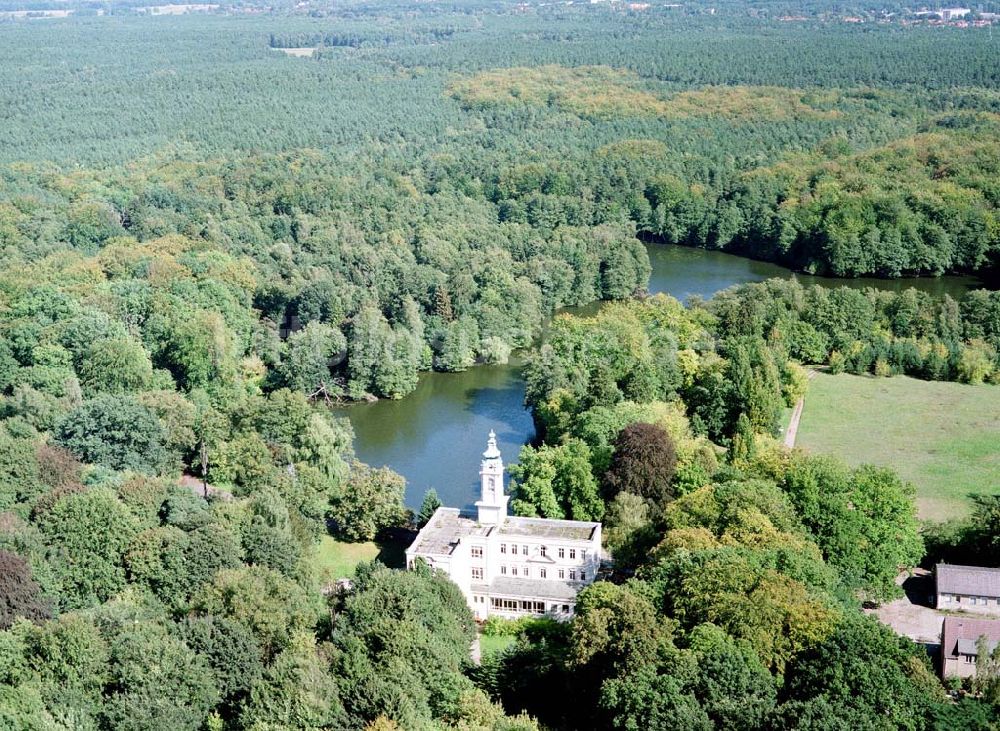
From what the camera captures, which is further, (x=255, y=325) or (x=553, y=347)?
(x=255, y=325)

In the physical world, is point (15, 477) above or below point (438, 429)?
above

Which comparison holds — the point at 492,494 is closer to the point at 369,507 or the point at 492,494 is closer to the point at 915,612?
the point at 369,507

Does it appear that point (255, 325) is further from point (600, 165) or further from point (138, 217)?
point (600, 165)

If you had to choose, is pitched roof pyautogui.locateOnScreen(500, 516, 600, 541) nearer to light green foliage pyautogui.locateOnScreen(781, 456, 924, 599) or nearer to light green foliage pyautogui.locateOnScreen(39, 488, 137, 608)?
light green foliage pyautogui.locateOnScreen(781, 456, 924, 599)

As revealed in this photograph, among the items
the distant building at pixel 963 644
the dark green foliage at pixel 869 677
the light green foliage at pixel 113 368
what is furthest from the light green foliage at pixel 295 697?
the light green foliage at pixel 113 368

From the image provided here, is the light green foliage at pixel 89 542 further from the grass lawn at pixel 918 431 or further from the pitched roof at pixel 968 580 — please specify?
the grass lawn at pixel 918 431

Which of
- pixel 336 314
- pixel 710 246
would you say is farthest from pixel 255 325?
pixel 710 246
